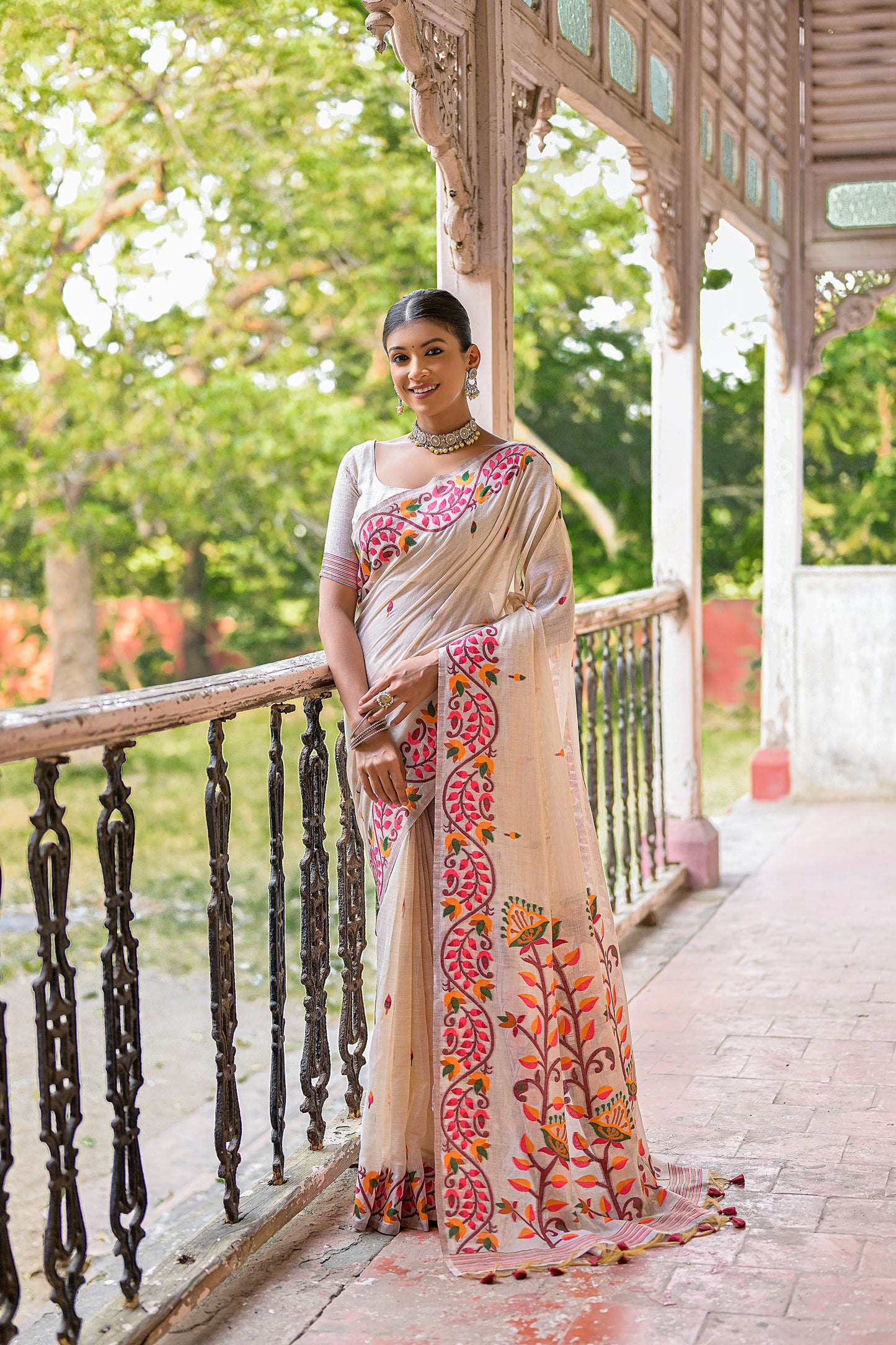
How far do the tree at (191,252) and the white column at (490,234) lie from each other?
7.48 metres

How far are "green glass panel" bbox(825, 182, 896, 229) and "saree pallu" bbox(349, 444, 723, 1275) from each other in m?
5.53

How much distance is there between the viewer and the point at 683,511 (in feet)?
18.0

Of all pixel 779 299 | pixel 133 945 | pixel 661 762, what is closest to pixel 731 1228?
pixel 133 945

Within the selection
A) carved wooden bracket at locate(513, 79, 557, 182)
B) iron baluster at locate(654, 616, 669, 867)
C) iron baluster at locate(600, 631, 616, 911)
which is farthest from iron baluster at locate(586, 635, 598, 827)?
carved wooden bracket at locate(513, 79, 557, 182)

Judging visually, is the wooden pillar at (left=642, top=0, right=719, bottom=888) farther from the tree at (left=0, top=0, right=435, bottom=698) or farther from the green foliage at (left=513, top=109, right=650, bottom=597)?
the green foliage at (left=513, top=109, right=650, bottom=597)

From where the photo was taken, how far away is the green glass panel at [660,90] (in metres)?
4.98

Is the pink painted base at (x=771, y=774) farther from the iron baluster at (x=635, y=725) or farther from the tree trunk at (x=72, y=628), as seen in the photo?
the tree trunk at (x=72, y=628)

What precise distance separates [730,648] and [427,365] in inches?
486

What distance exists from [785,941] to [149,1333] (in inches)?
118

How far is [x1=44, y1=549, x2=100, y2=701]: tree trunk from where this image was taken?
45.9 feet

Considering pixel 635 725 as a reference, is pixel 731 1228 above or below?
below

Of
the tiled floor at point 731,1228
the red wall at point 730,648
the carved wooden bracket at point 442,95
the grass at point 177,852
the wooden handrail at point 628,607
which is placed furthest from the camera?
the red wall at point 730,648

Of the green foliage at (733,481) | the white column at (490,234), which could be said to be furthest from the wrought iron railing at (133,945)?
the green foliage at (733,481)

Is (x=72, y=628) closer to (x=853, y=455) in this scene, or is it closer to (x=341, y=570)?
(x=853, y=455)
